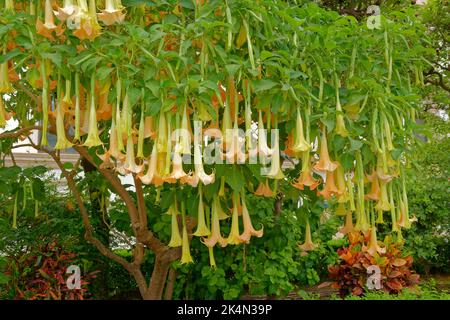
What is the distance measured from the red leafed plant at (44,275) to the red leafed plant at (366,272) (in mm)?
2512

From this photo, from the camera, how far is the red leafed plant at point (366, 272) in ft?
17.3

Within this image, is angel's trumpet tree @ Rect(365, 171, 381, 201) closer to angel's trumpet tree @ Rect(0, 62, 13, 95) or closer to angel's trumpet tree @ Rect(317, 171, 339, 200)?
angel's trumpet tree @ Rect(317, 171, 339, 200)

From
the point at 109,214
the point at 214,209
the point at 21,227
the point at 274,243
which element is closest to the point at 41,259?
the point at 21,227

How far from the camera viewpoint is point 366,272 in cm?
535

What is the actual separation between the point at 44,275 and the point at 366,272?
308 centimetres

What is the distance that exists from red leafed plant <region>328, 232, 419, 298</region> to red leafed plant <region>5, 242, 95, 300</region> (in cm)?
251

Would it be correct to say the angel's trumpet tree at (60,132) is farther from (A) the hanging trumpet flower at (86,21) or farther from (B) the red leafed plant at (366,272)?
(B) the red leafed plant at (366,272)

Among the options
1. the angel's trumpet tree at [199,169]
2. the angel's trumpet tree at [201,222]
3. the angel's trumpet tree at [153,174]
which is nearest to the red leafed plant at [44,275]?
the angel's trumpet tree at [201,222]

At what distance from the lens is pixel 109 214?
14.7ft

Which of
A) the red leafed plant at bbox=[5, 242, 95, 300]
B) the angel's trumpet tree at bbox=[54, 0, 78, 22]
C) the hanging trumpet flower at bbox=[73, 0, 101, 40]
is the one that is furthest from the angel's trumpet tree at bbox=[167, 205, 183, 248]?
the red leafed plant at bbox=[5, 242, 95, 300]

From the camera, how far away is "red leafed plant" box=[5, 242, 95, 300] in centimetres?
430

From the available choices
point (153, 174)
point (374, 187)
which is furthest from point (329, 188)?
point (153, 174)

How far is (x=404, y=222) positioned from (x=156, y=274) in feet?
5.40

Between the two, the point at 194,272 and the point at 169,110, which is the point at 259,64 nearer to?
the point at 169,110
